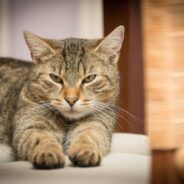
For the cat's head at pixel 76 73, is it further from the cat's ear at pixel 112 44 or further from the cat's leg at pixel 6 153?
the cat's leg at pixel 6 153

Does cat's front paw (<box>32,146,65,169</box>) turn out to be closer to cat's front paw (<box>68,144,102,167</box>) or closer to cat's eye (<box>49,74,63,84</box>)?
cat's front paw (<box>68,144,102,167</box>)

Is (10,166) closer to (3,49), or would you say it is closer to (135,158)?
(135,158)

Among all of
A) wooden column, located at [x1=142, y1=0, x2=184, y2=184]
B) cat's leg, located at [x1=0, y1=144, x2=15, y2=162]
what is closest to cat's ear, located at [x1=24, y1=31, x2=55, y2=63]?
cat's leg, located at [x1=0, y1=144, x2=15, y2=162]

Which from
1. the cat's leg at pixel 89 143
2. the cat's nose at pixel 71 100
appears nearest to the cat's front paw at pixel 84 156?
the cat's leg at pixel 89 143

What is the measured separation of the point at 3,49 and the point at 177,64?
3.40ft

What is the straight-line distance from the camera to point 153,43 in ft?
1.74

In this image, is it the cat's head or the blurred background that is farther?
the blurred background

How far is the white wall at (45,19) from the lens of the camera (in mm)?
1349

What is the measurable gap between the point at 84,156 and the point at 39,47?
38 cm

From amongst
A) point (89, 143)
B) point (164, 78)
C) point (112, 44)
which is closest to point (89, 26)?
point (112, 44)

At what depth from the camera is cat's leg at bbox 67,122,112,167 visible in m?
0.82

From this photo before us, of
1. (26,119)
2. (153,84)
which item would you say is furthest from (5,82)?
(153,84)

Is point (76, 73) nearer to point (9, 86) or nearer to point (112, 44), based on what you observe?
point (112, 44)

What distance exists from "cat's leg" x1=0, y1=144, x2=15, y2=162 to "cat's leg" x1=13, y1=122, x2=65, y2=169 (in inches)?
0.7
